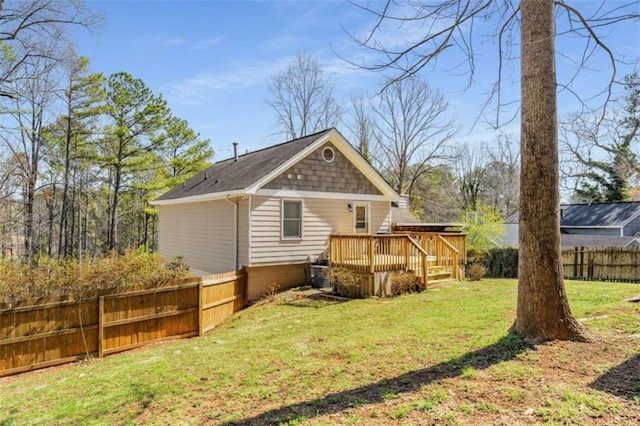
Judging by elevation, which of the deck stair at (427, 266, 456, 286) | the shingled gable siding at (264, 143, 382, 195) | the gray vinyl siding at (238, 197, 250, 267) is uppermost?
the shingled gable siding at (264, 143, 382, 195)

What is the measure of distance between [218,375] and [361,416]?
8.66 feet

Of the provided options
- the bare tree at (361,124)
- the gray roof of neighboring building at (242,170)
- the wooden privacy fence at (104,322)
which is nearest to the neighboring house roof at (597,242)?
the gray roof of neighboring building at (242,170)

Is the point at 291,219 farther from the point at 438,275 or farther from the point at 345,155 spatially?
the point at 438,275

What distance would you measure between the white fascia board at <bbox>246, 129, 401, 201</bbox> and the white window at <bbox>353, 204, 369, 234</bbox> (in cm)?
103

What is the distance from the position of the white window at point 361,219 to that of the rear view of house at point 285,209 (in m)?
0.04

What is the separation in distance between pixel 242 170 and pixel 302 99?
18.4 meters

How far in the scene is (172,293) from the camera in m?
9.20

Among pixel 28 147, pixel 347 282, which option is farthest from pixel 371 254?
pixel 28 147

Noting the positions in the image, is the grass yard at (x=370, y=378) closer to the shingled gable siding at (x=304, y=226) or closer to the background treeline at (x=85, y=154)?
the shingled gable siding at (x=304, y=226)

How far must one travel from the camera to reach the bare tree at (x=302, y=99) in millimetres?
30859

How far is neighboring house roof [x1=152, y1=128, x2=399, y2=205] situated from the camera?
12391 millimetres

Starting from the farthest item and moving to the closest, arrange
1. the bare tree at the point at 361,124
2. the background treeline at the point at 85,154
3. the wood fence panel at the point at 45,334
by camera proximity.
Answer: the bare tree at the point at 361,124
the background treeline at the point at 85,154
the wood fence panel at the point at 45,334

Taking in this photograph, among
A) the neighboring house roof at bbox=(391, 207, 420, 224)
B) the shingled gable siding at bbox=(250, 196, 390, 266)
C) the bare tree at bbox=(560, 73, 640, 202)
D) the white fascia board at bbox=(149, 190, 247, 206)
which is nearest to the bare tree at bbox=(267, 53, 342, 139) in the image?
the neighboring house roof at bbox=(391, 207, 420, 224)

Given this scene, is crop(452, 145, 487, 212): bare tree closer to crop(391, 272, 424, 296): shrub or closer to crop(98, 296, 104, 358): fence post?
crop(391, 272, 424, 296): shrub
